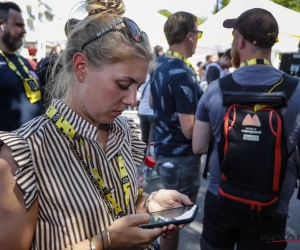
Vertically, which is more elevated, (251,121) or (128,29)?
(128,29)

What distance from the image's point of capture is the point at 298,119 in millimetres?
2082

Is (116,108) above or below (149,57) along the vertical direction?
below

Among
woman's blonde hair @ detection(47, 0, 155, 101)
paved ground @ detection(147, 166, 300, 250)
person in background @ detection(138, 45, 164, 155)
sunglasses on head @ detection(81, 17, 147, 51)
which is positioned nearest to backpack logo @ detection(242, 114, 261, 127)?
woman's blonde hair @ detection(47, 0, 155, 101)

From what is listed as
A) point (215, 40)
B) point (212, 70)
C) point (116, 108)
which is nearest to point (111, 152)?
point (116, 108)

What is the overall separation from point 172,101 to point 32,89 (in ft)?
4.52

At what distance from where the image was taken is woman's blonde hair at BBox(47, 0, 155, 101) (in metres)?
1.33

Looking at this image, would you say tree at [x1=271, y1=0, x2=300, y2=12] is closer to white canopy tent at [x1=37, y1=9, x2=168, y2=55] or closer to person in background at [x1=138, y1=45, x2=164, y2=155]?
white canopy tent at [x1=37, y1=9, x2=168, y2=55]

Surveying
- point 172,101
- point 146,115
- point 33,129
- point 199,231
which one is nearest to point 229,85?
point 172,101

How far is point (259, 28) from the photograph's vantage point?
221 centimetres

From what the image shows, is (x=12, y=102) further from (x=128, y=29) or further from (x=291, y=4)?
(x=291, y=4)

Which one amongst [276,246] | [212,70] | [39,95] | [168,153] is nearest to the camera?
[276,246]

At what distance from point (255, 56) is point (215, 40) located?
4.35m

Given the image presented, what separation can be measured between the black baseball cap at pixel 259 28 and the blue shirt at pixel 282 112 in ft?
0.53

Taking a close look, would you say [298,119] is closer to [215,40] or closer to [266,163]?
[266,163]
